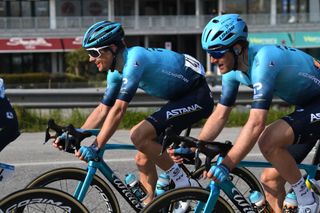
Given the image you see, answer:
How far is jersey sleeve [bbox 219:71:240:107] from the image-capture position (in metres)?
4.10

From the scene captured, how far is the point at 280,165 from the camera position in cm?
370

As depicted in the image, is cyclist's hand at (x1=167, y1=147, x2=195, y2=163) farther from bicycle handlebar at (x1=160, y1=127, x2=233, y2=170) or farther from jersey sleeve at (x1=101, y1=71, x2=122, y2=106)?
jersey sleeve at (x1=101, y1=71, x2=122, y2=106)

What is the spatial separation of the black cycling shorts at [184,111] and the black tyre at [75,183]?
0.67 m

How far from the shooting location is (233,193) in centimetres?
364

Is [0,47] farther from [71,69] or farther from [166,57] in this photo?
[166,57]

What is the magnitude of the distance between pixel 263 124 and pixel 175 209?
864 mm

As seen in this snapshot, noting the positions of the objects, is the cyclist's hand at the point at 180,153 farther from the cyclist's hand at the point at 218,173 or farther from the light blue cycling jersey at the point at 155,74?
the cyclist's hand at the point at 218,173

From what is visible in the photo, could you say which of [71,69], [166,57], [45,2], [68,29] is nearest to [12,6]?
[45,2]

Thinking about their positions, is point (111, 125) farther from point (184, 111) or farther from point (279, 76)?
point (279, 76)

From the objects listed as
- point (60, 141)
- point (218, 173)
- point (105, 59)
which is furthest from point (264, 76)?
point (60, 141)

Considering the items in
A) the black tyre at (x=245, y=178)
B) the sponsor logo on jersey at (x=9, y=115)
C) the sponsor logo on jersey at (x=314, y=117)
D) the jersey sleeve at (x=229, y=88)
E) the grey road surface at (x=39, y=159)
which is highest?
the jersey sleeve at (x=229, y=88)

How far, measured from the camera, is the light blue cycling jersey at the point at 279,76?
11.6 ft

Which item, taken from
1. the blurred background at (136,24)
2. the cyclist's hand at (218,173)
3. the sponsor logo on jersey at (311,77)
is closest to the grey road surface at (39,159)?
the sponsor logo on jersey at (311,77)

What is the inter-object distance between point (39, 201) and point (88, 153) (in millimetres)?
663
